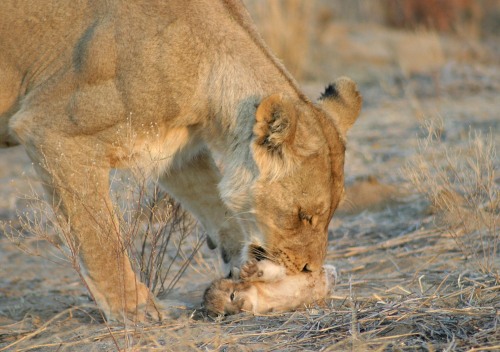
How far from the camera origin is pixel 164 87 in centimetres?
483

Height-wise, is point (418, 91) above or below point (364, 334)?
below

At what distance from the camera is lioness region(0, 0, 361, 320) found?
15.8ft

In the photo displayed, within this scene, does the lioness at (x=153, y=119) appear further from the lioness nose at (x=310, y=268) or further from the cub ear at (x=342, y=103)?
the cub ear at (x=342, y=103)

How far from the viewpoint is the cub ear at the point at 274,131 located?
464 centimetres

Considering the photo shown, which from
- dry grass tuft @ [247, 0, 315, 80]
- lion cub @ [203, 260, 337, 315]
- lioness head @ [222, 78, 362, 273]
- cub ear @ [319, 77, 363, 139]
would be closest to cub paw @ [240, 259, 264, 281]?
lion cub @ [203, 260, 337, 315]

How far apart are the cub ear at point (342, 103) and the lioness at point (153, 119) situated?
0.53ft

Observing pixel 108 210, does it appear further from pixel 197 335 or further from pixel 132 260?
pixel 197 335

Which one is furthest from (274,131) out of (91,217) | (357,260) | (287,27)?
(287,27)

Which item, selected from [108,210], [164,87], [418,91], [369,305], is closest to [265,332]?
[369,305]

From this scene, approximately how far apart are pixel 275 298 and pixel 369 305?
0.54m

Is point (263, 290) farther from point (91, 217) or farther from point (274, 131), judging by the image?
point (91, 217)

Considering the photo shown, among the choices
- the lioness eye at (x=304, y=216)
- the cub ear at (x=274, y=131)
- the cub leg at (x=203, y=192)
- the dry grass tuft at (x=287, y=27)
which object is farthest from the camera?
the dry grass tuft at (x=287, y=27)

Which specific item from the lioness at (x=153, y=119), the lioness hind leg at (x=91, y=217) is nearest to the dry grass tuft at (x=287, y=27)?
the lioness at (x=153, y=119)

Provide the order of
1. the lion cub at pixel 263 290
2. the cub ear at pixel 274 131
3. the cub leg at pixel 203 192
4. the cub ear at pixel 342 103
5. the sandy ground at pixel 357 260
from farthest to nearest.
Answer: the cub leg at pixel 203 192 → the cub ear at pixel 342 103 → the lion cub at pixel 263 290 → the cub ear at pixel 274 131 → the sandy ground at pixel 357 260
